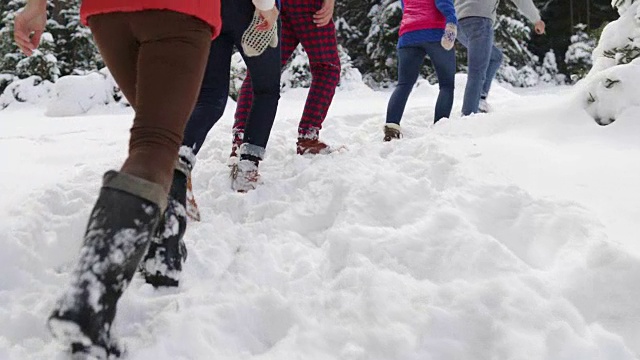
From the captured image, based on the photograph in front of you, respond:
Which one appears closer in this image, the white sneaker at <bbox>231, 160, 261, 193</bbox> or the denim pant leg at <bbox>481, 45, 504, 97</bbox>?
the white sneaker at <bbox>231, 160, 261, 193</bbox>

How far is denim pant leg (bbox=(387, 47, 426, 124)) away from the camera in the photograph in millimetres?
3660

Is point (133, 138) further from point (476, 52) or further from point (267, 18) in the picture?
point (476, 52)

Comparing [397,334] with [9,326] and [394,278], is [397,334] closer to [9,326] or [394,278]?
[394,278]

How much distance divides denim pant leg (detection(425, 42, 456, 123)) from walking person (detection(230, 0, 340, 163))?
3.24 ft

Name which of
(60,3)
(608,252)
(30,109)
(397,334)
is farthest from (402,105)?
(60,3)

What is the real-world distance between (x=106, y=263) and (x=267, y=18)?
45.0 inches

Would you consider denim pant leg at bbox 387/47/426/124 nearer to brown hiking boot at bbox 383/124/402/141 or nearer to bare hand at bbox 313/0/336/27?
brown hiking boot at bbox 383/124/402/141

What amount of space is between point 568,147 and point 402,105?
4.12ft

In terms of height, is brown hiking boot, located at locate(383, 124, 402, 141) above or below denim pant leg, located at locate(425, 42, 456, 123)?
below

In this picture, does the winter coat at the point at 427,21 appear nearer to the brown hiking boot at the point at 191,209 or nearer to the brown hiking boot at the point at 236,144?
the brown hiking boot at the point at 236,144

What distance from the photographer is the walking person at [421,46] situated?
349 cm

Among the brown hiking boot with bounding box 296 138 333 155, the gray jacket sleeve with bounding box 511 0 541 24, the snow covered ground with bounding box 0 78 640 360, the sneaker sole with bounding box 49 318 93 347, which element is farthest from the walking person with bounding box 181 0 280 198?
the gray jacket sleeve with bounding box 511 0 541 24

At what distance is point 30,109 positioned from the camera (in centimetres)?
817

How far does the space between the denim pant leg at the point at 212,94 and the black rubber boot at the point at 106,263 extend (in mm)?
842
